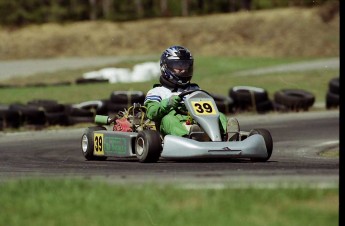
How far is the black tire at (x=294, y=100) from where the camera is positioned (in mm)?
23281

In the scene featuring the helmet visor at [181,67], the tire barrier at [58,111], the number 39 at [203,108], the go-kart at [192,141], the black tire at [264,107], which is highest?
the helmet visor at [181,67]

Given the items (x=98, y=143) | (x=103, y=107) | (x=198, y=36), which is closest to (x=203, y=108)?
(x=98, y=143)

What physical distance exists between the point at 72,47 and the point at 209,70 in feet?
54.3

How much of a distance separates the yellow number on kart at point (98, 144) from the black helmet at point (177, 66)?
→ 3.84 ft

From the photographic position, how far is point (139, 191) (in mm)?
8039

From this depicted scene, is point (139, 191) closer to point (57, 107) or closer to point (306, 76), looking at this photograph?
point (57, 107)

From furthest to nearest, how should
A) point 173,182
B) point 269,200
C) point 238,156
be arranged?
point 238,156 → point 173,182 → point 269,200

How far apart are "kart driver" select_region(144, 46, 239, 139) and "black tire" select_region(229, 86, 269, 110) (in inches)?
389

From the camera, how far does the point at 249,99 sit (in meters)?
22.6

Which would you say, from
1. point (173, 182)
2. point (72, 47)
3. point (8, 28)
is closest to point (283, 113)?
point (173, 182)

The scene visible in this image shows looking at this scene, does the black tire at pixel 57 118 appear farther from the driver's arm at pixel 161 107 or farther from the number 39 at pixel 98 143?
the driver's arm at pixel 161 107

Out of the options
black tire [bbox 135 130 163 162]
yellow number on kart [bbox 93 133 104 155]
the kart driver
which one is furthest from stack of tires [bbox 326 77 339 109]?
black tire [bbox 135 130 163 162]

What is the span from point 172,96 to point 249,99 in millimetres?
10874

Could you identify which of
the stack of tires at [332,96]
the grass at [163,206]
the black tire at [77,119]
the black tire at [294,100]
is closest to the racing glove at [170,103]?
the grass at [163,206]
